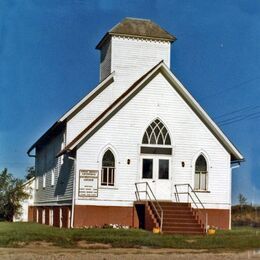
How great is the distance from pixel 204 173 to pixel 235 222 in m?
3.50

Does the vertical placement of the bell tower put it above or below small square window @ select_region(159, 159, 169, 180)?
above

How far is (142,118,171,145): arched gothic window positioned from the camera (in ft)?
91.1

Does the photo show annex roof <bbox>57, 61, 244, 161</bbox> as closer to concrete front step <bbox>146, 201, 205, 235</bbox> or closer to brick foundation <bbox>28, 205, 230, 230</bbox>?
brick foundation <bbox>28, 205, 230, 230</bbox>

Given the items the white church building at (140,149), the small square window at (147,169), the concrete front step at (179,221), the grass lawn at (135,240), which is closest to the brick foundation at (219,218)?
the white church building at (140,149)

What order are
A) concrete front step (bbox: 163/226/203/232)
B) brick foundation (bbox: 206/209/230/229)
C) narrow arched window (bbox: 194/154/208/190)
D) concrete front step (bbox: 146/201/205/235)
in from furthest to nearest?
narrow arched window (bbox: 194/154/208/190), brick foundation (bbox: 206/209/230/229), concrete front step (bbox: 146/201/205/235), concrete front step (bbox: 163/226/203/232)

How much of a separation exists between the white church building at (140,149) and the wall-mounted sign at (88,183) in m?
0.04

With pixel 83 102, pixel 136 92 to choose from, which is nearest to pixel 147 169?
pixel 136 92

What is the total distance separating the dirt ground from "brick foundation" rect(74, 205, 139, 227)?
766cm

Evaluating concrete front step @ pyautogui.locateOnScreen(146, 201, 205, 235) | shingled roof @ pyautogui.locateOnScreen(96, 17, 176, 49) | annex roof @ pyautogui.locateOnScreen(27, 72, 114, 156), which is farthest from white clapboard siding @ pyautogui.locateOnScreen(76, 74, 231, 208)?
shingled roof @ pyautogui.locateOnScreen(96, 17, 176, 49)

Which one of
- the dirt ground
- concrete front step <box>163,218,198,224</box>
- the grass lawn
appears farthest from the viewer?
concrete front step <box>163,218,198,224</box>

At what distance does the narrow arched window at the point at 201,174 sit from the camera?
28.5 m

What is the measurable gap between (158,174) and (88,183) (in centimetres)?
323

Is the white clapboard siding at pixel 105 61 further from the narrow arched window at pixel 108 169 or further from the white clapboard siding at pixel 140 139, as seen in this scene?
the narrow arched window at pixel 108 169

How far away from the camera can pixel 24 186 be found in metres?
38.5
